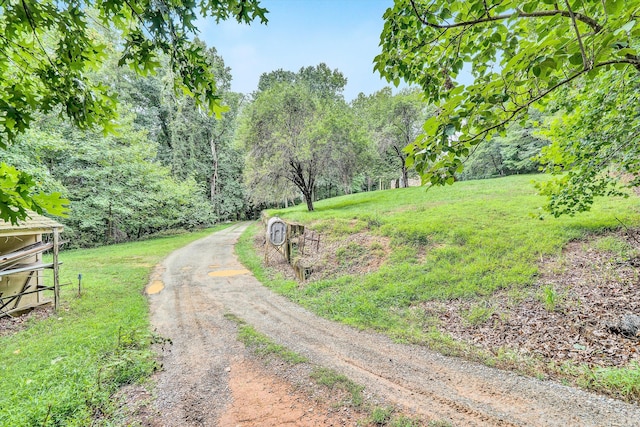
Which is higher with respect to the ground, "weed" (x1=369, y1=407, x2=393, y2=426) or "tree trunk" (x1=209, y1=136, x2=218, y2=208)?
"tree trunk" (x1=209, y1=136, x2=218, y2=208)

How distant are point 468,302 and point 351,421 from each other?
376 centimetres

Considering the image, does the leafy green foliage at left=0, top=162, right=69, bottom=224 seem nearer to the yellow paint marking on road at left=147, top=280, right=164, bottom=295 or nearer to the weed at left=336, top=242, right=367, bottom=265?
the yellow paint marking on road at left=147, top=280, right=164, bottom=295

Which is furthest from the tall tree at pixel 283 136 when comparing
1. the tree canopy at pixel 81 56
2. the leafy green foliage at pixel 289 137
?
the tree canopy at pixel 81 56

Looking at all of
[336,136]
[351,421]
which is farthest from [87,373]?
[336,136]

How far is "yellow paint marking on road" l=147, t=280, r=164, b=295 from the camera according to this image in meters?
8.00

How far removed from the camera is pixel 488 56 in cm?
280

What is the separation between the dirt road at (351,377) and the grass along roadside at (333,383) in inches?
5.5

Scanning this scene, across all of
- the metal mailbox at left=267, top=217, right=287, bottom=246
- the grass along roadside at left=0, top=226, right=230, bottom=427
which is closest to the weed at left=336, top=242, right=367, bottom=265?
the metal mailbox at left=267, top=217, right=287, bottom=246

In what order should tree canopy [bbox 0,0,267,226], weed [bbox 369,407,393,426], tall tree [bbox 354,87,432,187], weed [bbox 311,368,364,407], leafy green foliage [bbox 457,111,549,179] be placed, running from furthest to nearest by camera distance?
leafy green foliage [bbox 457,111,549,179] → tall tree [bbox 354,87,432,187] → weed [bbox 311,368,364,407] → weed [bbox 369,407,393,426] → tree canopy [bbox 0,0,267,226]

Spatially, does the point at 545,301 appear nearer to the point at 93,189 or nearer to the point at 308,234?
the point at 308,234

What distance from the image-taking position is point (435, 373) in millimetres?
3744

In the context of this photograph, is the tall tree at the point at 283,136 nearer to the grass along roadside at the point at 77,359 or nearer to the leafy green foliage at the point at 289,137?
the leafy green foliage at the point at 289,137

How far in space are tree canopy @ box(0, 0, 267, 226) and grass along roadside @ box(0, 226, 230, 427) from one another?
2.52 meters

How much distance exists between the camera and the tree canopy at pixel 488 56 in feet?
5.30
